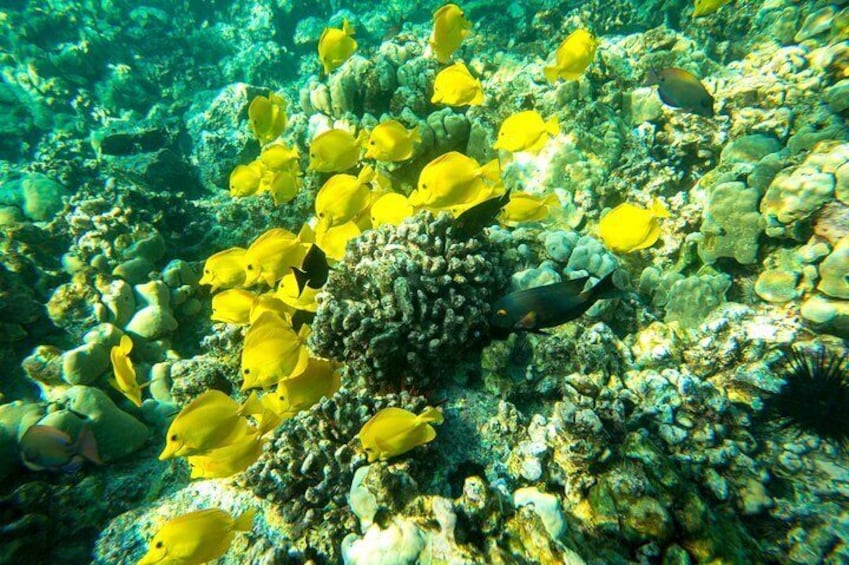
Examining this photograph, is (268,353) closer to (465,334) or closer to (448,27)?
(465,334)

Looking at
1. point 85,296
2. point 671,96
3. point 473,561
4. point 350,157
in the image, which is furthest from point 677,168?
point 85,296

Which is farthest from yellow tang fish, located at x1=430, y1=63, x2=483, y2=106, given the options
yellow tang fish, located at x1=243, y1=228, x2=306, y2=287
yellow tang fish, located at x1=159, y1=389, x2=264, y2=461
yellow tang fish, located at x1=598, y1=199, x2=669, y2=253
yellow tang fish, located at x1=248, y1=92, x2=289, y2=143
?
yellow tang fish, located at x1=159, y1=389, x2=264, y2=461

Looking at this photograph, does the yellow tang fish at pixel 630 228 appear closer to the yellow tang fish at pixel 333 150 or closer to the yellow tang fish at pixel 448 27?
the yellow tang fish at pixel 333 150

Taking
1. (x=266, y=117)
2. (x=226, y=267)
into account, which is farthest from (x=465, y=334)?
(x=266, y=117)

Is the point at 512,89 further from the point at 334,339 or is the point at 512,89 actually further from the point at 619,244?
the point at 334,339

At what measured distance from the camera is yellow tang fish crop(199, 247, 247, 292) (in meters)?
3.65

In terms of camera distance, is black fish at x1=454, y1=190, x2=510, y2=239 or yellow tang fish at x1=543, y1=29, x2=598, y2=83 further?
yellow tang fish at x1=543, y1=29, x2=598, y2=83

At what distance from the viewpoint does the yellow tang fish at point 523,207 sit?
12.7 ft

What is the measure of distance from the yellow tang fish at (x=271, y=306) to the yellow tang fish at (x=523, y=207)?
2.19 m

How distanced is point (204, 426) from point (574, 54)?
194 inches

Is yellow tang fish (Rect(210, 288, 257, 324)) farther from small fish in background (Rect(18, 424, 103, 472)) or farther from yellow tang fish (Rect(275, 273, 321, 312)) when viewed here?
small fish in background (Rect(18, 424, 103, 472))

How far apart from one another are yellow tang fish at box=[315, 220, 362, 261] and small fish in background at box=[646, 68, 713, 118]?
3.74m

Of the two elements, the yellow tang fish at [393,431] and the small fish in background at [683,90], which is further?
the small fish in background at [683,90]

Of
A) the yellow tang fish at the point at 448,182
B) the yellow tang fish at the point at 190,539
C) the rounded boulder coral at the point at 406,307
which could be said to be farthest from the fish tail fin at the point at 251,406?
the yellow tang fish at the point at 448,182
